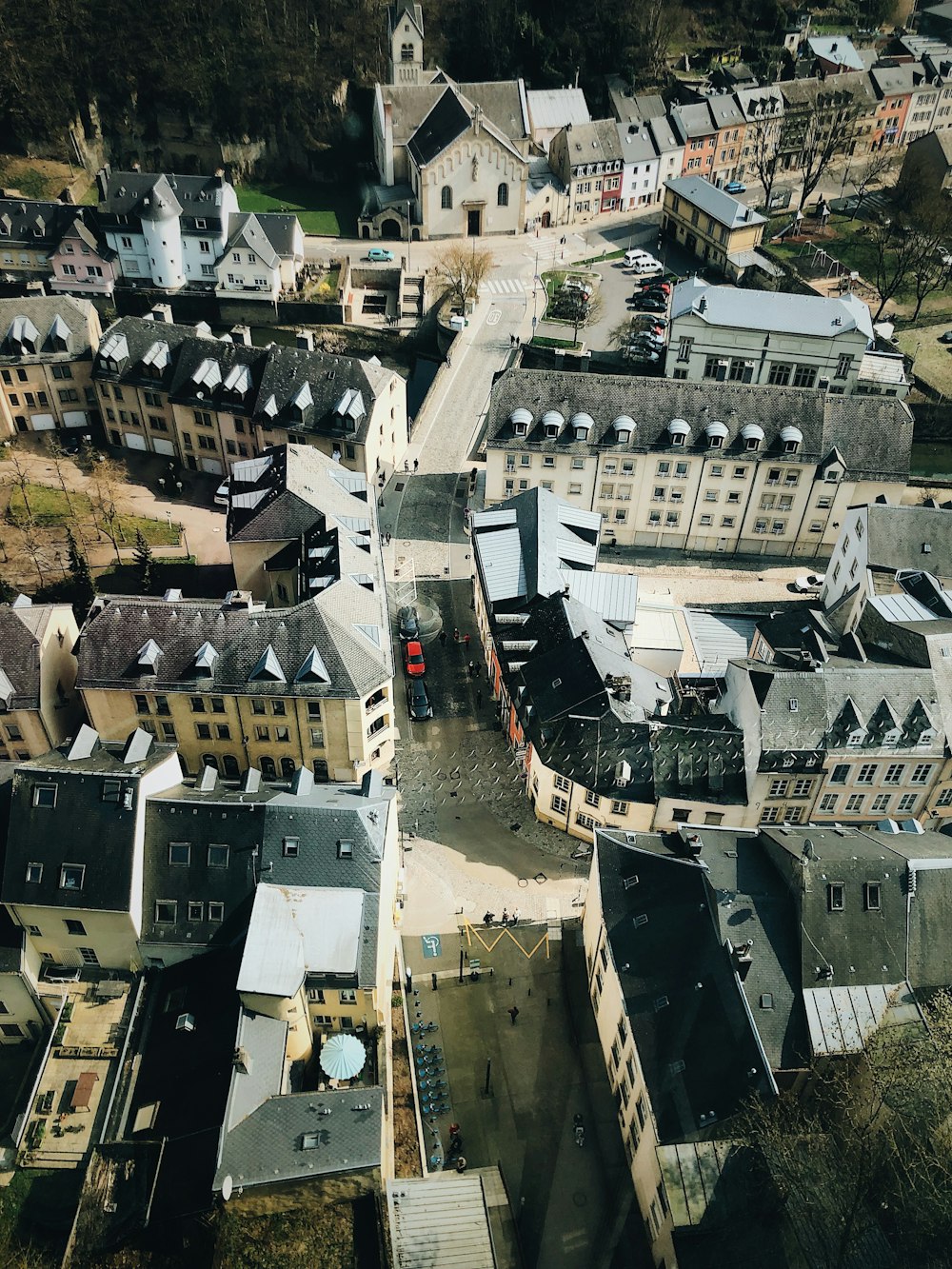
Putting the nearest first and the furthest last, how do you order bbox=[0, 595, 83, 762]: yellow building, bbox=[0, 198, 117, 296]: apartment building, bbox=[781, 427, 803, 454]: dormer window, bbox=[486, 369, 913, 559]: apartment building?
1. bbox=[0, 595, 83, 762]: yellow building
2. bbox=[781, 427, 803, 454]: dormer window
3. bbox=[486, 369, 913, 559]: apartment building
4. bbox=[0, 198, 117, 296]: apartment building

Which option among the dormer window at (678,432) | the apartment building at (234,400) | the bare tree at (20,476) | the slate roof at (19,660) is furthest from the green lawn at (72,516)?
the dormer window at (678,432)

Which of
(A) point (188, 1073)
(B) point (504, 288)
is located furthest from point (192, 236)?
(A) point (188, 1073)

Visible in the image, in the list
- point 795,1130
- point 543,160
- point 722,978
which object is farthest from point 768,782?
point 543,160

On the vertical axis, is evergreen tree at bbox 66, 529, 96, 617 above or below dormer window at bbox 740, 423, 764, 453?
below

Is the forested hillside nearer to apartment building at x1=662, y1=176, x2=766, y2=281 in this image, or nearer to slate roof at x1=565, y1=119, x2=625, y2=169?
slate roof at x1=565, y1=119, x2=625, y2=169

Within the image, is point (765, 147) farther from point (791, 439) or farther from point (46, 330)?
point (46, 330)

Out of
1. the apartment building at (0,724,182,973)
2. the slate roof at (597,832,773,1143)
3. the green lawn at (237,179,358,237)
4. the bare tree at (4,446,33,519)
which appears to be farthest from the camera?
the green lawn at (237,179,358,237)

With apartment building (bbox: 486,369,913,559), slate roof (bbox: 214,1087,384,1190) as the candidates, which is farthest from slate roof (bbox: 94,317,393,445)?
slate roof (bbox: 214,1087,384,1190)

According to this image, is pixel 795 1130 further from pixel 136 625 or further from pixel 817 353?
pixel 817 353
